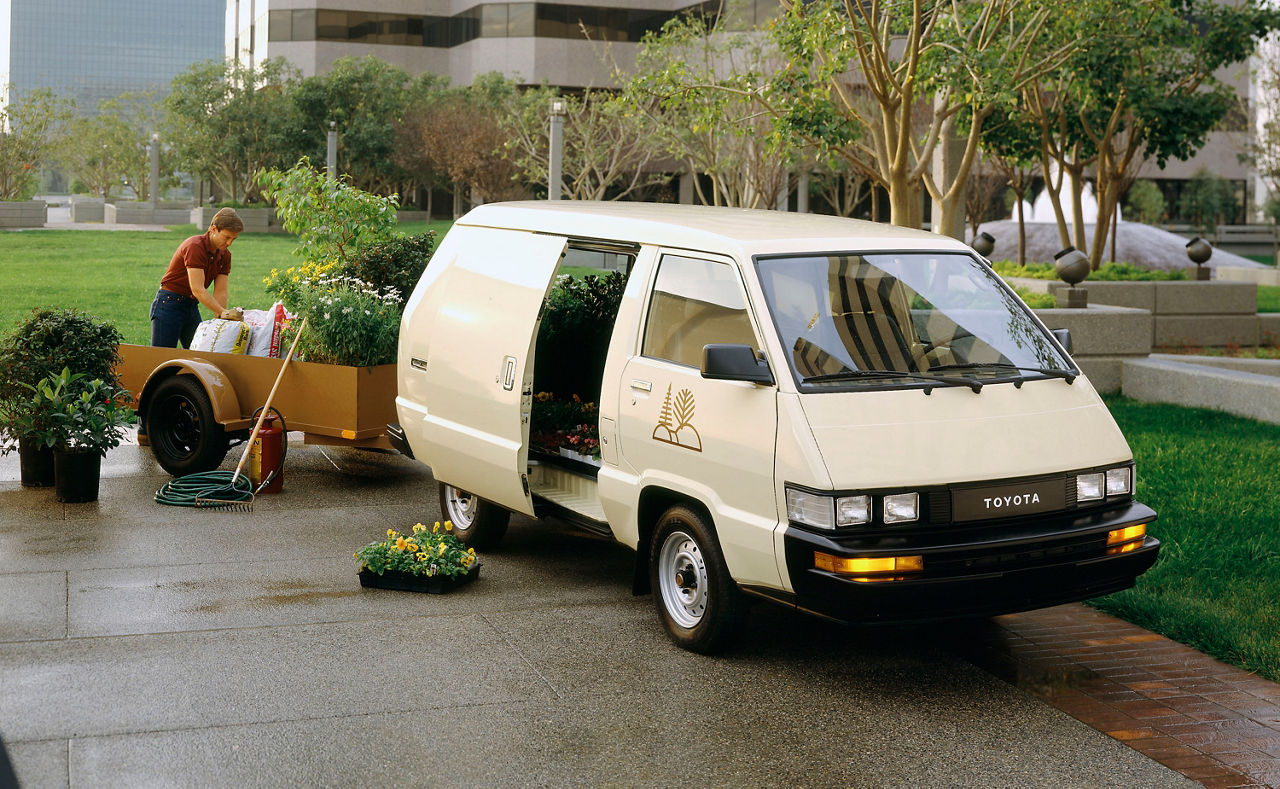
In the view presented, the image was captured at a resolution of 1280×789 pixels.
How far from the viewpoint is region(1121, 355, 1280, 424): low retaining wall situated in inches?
508

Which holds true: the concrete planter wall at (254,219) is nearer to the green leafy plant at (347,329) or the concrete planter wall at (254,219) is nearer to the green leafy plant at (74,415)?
the green leafy plant at (347,329)

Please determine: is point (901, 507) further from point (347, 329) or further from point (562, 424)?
point (347, 329)

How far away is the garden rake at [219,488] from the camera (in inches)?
380

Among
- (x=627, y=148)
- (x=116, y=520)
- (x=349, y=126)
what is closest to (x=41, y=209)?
(x=349, y=126)

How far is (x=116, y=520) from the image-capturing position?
914cm

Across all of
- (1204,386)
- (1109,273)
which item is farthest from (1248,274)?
(1204,386)

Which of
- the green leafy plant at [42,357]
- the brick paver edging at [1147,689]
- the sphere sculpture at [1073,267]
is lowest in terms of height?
the brick paver edging at [1147,689]

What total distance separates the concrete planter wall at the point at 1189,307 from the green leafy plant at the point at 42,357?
13.1m

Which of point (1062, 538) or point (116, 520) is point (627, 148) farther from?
point (1062, 538)

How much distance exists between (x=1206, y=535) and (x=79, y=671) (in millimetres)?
6446

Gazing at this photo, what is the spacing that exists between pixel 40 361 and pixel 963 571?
7021 mm

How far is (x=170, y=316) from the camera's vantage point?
11727mm

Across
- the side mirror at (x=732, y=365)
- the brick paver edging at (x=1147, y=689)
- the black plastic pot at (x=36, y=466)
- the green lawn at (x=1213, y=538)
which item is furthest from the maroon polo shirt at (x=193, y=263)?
the green lawn at (x=1213, y=538)

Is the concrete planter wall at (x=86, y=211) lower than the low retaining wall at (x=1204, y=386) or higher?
higher
